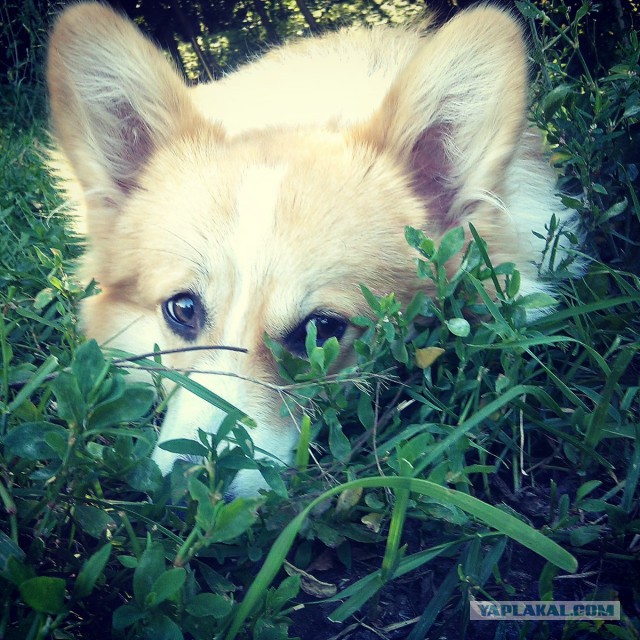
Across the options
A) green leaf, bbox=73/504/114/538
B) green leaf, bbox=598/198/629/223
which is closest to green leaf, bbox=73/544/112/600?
green leaf, bbox=73/504/114/538

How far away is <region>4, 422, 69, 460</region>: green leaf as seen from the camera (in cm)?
93

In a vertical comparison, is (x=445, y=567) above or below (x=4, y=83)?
below

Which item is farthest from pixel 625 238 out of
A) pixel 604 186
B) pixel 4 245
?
pixel 4 245

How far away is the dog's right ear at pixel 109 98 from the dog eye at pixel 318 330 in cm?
77

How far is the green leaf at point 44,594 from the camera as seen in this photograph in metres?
0.79

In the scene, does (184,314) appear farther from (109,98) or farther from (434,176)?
(434,176)

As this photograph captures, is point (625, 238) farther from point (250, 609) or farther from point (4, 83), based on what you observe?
point (4, 83)

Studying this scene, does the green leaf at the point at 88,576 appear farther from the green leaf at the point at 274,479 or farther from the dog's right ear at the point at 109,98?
the dog's right ear at the point at 109,98

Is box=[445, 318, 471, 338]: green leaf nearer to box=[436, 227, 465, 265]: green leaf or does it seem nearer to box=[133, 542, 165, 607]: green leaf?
box=[436, 227, 465, 265]: green leaf

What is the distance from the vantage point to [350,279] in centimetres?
159

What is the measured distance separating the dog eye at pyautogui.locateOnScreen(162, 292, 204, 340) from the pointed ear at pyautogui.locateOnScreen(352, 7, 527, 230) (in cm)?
69

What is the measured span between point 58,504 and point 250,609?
353 millimetres

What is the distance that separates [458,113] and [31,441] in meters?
1.37

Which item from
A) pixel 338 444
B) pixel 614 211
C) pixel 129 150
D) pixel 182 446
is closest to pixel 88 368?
pixel 182 446
